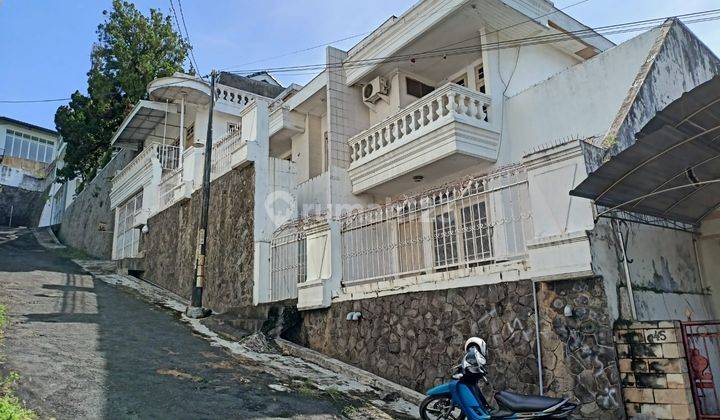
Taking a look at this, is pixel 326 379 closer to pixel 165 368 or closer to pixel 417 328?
pixel 417 328

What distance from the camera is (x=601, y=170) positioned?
5.51 metres

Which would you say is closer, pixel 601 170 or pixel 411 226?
pixel 601 170

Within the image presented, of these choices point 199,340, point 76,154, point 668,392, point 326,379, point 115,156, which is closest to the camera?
point 668,392

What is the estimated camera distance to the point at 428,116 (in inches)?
457

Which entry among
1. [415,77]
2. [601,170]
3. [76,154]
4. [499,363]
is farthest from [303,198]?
[76,154]

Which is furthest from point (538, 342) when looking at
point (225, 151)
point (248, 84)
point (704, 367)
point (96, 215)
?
point (96, 215)

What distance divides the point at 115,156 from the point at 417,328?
2384cm

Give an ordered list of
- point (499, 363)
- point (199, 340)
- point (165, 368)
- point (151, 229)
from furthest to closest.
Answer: point (151, 229)
point (199, 340)
point (165, 368)
point (499, 363)

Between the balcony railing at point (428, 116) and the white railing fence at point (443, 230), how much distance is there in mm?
3427

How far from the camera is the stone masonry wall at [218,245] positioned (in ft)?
39.5

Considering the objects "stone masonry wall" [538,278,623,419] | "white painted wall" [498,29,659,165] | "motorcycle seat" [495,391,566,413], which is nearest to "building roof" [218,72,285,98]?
"white painted wall" [498,29,659,165]

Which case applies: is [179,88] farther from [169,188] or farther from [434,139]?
[434,139]

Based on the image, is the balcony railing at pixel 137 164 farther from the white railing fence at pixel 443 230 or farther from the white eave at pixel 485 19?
the white railing fence at pixel 443 230

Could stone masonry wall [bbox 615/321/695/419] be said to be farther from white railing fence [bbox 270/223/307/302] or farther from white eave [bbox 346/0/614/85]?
white eave [bbox 346/0/614/85]
